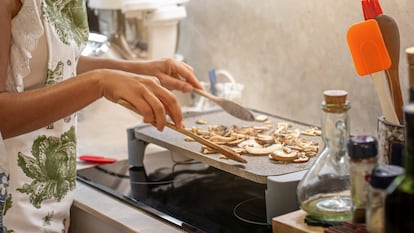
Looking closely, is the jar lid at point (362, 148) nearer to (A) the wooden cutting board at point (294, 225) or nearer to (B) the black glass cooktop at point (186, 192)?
(A) the wooden cutting board at point (294, 225)

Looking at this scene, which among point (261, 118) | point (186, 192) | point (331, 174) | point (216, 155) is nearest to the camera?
point (331, 174)

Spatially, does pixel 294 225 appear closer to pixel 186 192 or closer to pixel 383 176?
pixel 383 176

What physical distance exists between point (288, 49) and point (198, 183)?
1.46ft

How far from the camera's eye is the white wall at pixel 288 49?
1591 millimetres

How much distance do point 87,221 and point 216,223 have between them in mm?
310

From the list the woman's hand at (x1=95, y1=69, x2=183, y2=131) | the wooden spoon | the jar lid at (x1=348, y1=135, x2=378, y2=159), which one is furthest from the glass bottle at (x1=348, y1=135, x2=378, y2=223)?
the woman's hand at (x1=95, y1=69, x2=183, y2=131)

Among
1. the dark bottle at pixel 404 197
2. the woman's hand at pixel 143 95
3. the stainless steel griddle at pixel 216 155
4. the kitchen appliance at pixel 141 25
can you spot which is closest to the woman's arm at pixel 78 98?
the woman's hand at pixel 143 95

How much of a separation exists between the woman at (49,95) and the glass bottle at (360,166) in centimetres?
36

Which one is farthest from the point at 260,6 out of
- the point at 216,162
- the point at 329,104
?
the point at 329,104

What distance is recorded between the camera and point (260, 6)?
6.06 feet

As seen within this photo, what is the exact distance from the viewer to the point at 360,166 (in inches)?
38.3

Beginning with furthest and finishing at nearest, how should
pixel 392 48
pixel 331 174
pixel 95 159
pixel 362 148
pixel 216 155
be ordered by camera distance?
pixel 95 159 → pixel 216 155 → pixel 392 48 → pixel 331 174 → pixel 362 148

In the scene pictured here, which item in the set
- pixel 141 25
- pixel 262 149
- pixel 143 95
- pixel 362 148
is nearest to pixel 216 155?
pixel 262 149

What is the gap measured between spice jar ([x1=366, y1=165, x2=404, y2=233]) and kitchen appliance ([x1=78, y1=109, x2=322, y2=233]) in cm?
26
